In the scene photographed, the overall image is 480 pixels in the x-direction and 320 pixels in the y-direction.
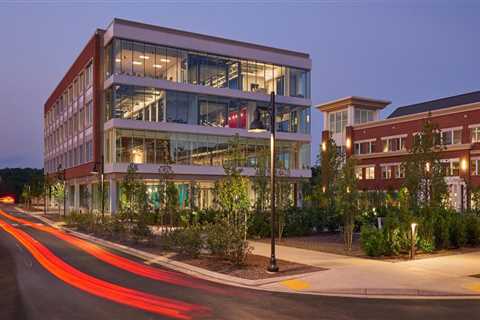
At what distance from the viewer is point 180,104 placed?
161 feet

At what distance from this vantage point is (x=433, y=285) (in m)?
12.8

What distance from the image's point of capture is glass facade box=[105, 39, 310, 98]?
47625mm

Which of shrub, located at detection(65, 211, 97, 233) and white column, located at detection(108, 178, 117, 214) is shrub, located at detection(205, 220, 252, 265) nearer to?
shrub, located at detection(65, 211, 97, 233)

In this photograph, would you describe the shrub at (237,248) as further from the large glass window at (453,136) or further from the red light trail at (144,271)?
the large glass window at (453,136)

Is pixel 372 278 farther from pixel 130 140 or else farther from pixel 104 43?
pixel 104 43

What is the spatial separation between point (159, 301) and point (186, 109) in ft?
129

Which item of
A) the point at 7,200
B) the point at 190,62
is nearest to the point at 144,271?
the point at 190,62

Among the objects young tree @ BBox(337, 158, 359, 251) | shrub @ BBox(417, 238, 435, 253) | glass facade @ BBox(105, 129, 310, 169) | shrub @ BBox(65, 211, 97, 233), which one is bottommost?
shrub @ BBox(65, 211, 97, 233)

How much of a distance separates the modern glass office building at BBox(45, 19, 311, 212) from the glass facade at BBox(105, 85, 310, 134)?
0.10 meters

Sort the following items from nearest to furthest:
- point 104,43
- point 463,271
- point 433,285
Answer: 1. point 433,285
2. point 463,271
3. point 104,43

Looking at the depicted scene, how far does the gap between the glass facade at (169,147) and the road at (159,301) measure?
98.2 feet

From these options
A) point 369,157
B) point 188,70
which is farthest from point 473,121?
point 188,70

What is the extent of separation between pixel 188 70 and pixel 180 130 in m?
6.56

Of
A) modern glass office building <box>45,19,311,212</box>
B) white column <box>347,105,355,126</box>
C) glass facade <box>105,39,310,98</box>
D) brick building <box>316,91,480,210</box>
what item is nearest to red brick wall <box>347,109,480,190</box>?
brick building <box>316,91,480,210</box>
